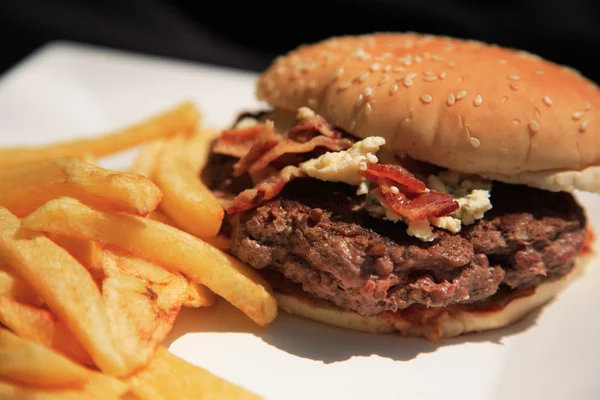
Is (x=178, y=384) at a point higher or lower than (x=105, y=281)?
lower

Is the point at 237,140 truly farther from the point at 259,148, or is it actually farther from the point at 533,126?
the point at 533,126

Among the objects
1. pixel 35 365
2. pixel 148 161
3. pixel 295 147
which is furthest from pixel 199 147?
pixel 35 365

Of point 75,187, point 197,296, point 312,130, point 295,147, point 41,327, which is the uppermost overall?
point 312,130

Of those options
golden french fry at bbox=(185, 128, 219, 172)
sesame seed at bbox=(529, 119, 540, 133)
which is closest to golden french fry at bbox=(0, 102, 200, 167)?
golden french fry at bbox=(185, 128, 219, 172)

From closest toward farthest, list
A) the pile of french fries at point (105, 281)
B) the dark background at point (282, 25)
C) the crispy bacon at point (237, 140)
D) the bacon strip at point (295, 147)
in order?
1. the pile of french fries at point (105, 281)
2. the bacon strip at point (295, 147)
3. the crispy bacon at point (237, 140)
4. the dark background at point (282, 25)

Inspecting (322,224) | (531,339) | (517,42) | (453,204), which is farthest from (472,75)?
(517,42)

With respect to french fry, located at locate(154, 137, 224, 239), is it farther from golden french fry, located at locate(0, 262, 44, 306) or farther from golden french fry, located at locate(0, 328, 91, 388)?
A: golden french fry, located at locate(0, 328, 91, 388)

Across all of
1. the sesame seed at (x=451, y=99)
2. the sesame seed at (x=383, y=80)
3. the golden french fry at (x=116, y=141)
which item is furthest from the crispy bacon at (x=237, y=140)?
the sesame seed at (x=451, y=99)

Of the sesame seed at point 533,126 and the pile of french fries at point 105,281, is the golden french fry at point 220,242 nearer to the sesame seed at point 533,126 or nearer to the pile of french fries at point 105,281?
the pile of french fries at point 105,281
